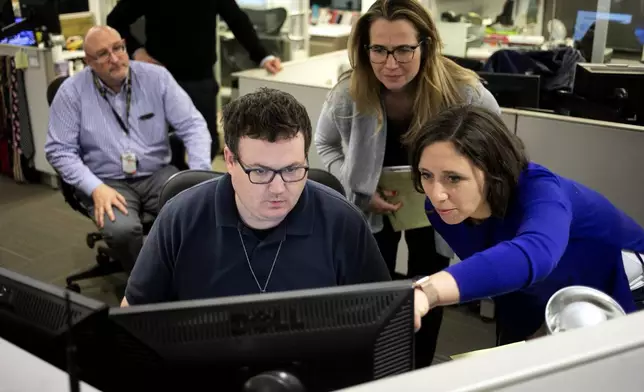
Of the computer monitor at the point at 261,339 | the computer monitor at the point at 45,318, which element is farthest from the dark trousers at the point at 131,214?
the computer monitor at the point at 261,339

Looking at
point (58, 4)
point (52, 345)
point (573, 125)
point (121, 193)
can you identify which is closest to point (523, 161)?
point (52, 345)

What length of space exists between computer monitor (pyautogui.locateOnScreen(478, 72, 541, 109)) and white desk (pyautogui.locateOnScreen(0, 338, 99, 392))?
7.07ft

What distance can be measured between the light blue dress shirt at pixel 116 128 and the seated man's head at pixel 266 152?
1.42 metres

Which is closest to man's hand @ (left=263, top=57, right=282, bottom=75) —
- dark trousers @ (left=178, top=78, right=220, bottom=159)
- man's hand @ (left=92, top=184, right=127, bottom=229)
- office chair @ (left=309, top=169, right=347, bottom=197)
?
dark trousers @ (left=178, top=78, right=220, bottom=159)

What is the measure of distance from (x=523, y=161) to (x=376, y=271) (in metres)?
0.40

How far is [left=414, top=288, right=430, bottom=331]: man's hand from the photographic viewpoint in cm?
97

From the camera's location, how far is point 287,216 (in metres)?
1.43

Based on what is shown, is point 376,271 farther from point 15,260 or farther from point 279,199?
point 15,260

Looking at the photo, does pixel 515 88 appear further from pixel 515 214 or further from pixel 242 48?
pixel 242 48

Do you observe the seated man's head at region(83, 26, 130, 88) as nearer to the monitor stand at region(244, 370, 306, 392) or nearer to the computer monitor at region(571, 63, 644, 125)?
the computer monitor at region(571, 63, 644, 125)

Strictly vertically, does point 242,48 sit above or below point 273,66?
below

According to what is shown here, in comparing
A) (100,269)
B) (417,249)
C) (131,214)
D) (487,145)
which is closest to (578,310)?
(487,145)

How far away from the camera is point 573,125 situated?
96.2 inches

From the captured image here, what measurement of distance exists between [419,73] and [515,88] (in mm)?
973
